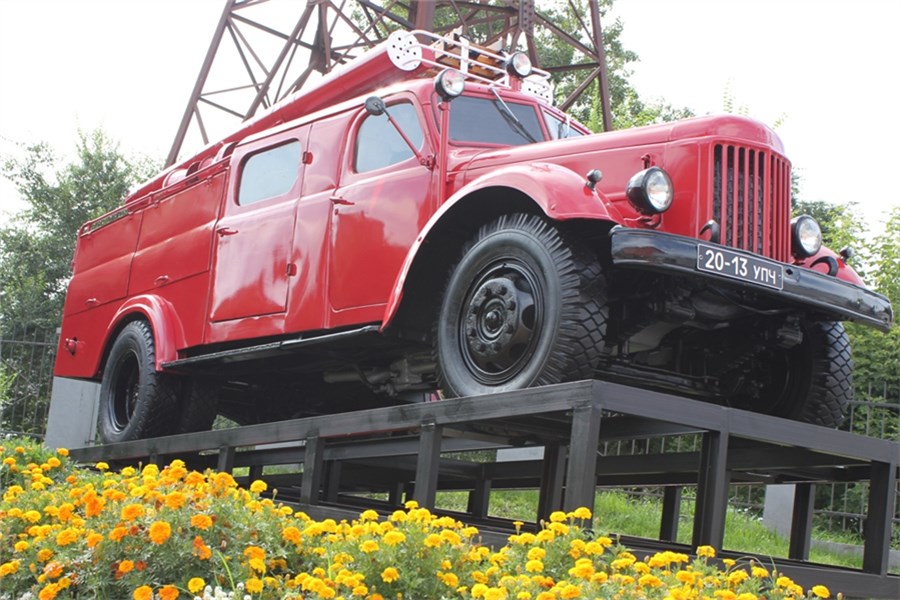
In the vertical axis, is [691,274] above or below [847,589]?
above

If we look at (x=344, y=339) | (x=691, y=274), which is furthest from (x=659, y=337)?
(x=344, y=339)

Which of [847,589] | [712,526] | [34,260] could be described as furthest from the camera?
[34,260]

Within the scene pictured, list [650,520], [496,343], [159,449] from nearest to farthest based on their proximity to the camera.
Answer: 1. [496,343]
2. [159,449]
3. [650,520]

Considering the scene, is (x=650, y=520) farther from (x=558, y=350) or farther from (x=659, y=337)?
(x=558, y=350)

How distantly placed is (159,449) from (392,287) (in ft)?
6.62

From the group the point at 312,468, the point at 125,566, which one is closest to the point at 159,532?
the point at 125,566

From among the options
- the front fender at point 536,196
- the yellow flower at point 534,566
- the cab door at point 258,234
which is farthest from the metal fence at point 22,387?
the yellow flower at point 534,566

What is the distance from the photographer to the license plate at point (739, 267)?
425 centimetres

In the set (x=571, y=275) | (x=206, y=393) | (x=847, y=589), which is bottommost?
(x=847, y=589)

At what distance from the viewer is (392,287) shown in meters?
5.33

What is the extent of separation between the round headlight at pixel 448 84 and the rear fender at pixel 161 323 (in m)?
2.63

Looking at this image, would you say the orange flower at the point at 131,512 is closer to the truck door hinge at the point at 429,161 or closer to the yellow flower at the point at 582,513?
the yellow flower at the point at 582,513

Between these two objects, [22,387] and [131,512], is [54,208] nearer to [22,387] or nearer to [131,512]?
[22,387]

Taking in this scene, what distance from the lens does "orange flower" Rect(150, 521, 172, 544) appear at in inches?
125
